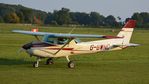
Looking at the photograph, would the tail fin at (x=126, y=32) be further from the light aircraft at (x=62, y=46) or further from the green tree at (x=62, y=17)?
the green tree at (x=62, y=17)

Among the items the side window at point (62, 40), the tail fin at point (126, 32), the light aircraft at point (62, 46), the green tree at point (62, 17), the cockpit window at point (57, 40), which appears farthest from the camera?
the green tree at point (62, 17)

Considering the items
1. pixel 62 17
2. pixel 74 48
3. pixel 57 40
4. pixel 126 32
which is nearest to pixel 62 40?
pixel 57 40

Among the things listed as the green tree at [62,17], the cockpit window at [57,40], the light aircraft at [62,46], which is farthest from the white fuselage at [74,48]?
the green tree at [62,17]

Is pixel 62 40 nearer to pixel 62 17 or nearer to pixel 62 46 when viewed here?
pixel 62 46

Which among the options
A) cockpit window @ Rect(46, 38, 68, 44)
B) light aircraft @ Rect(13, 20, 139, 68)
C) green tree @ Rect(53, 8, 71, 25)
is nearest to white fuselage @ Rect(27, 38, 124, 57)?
light aircraft @ Rect(13, 20, 139, 68)

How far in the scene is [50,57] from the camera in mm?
20297

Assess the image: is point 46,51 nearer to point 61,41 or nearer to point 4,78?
point 61,41

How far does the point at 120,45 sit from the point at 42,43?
182 inches

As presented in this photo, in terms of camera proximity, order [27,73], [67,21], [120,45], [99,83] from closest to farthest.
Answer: [99,83] < [27,73] < [120,45] < [67,21]

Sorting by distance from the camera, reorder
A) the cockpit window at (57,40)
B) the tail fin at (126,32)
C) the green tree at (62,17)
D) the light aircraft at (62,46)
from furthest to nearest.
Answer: the green tree at (62,17)
the tail fin at (126,32)
the cockpit window at (57,40)
the light aircraft at (62,46)

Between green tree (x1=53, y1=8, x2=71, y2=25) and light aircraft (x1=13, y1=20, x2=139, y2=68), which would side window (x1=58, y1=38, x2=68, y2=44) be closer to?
light aircraft (x1=13, y1=20, x2=139, y2=68)

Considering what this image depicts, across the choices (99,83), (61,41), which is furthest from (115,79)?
(61,41)

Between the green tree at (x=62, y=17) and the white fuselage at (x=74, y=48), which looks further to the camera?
the green tree at (x=62, y=17)

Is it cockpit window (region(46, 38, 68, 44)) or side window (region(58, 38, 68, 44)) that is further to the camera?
side window (region(58, 38, 68, 44))
